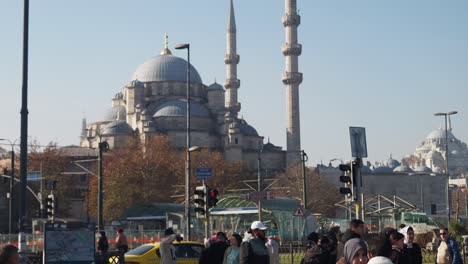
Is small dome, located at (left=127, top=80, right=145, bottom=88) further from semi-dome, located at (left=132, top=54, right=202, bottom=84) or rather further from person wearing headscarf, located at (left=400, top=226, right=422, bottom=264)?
person wearing headscarf, located at (left=400, top=226, right=422, bottom=264)

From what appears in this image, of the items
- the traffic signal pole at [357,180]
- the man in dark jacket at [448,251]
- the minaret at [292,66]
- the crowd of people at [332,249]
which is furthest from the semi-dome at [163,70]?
the man in dark jacket at [448,251]

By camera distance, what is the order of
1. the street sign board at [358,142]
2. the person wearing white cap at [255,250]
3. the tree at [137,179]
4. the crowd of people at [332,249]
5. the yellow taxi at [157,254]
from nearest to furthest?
the crowd of people at [332,249]
the person wearing white cap at [255,250]
the street sign board at [358,142]
the yellow taxi at [157,254]
the tree at [137,179]

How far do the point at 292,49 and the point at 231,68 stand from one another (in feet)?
38.5

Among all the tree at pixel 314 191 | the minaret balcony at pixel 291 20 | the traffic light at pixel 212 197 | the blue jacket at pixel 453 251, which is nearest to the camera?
the blue jacket at pixel 453 251

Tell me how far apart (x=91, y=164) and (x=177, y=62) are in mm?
21156

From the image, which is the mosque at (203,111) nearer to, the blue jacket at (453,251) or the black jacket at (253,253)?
the blue jacket at (453,251)

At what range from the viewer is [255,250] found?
38.0 feet

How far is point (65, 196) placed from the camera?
78500mm

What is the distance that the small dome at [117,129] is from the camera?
98.2 meters

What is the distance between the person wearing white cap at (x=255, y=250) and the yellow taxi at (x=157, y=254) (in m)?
7.17

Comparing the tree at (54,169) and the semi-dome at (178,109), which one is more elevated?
the semi-dome at (178,109)

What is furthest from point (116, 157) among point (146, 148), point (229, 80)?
point (229, 80)

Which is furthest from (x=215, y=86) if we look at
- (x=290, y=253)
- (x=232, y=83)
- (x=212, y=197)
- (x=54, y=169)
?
(x=212, y=197)

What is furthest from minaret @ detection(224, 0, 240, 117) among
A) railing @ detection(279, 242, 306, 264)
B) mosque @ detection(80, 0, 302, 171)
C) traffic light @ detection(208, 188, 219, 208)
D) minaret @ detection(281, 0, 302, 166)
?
traffic light @ detection(208, 188, 219, 208)
